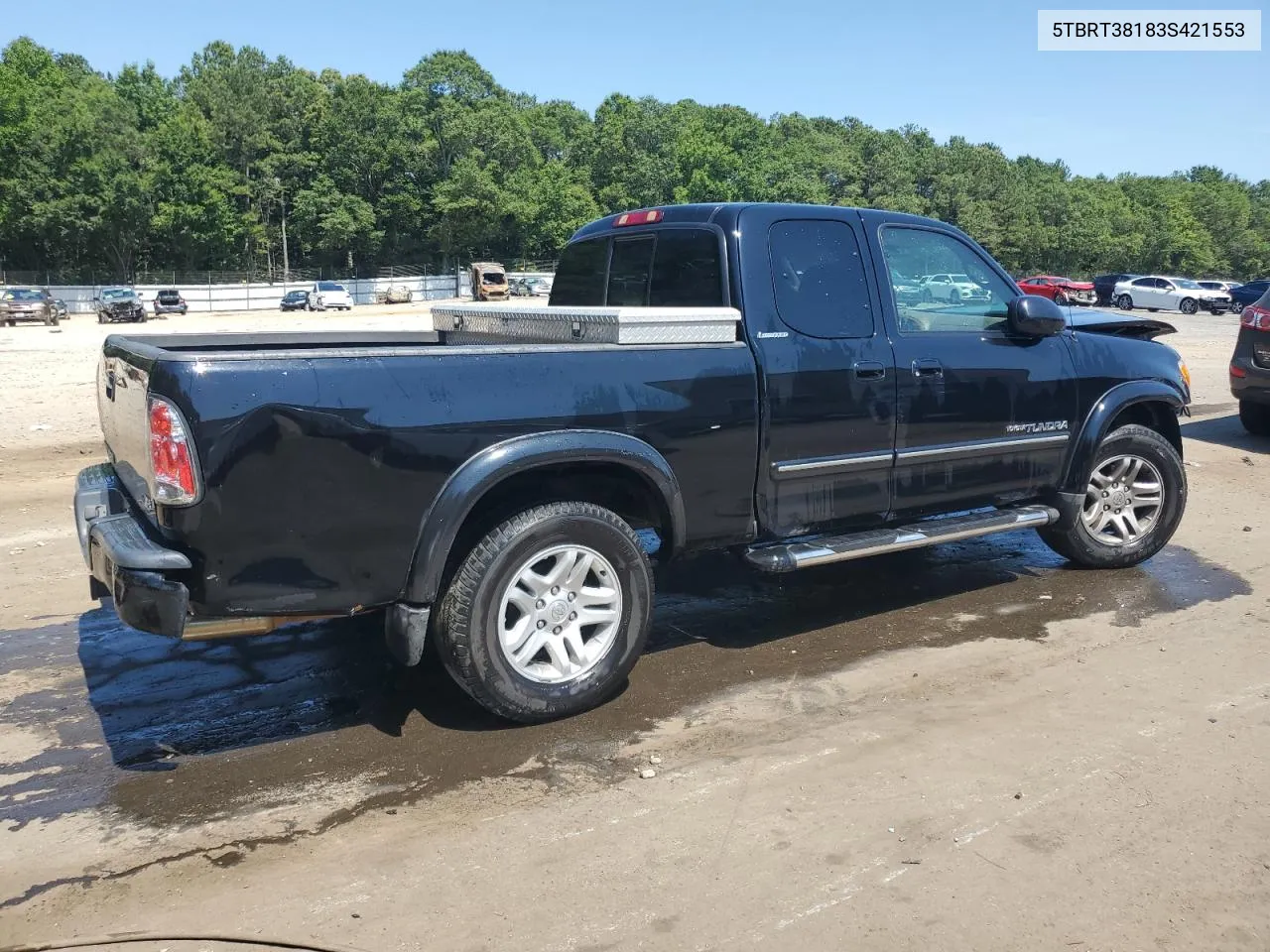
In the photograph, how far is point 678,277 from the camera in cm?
503

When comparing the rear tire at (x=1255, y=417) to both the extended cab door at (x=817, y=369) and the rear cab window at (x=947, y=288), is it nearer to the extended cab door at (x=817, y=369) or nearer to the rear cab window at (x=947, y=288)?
the rear cab window at (x=947, y=288)

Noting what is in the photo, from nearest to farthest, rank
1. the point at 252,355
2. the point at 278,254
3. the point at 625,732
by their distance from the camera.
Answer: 1. the point at 252,355
2. the point at 625,732
3. the point at 278,254

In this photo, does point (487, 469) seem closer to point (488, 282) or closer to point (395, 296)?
point (488, 282)

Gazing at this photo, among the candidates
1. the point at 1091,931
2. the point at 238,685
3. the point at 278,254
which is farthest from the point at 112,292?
the point at 1091,931

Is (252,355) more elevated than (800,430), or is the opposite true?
(252,355)

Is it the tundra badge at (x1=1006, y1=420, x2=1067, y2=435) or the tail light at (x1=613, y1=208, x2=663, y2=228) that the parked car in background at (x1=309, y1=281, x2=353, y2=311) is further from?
the tundra badge at (x1=1006, y1=420, x2=1067, y2=435)

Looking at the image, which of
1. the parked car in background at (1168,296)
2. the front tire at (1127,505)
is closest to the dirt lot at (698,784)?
the front tire at (1127,505)

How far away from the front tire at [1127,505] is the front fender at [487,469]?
3197mm

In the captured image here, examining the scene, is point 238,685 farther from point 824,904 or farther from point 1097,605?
point 1097,605

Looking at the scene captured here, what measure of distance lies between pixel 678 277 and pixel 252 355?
7.43 feet

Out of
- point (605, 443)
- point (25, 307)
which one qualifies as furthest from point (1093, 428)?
point (25, 307)

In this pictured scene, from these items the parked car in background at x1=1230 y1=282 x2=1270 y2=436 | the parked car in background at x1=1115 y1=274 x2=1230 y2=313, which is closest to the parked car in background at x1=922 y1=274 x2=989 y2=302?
the parked car in background at x1=1230 y1=282 x2=1270 y2=436

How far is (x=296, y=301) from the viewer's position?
2154 inches

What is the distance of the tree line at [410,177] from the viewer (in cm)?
6812
